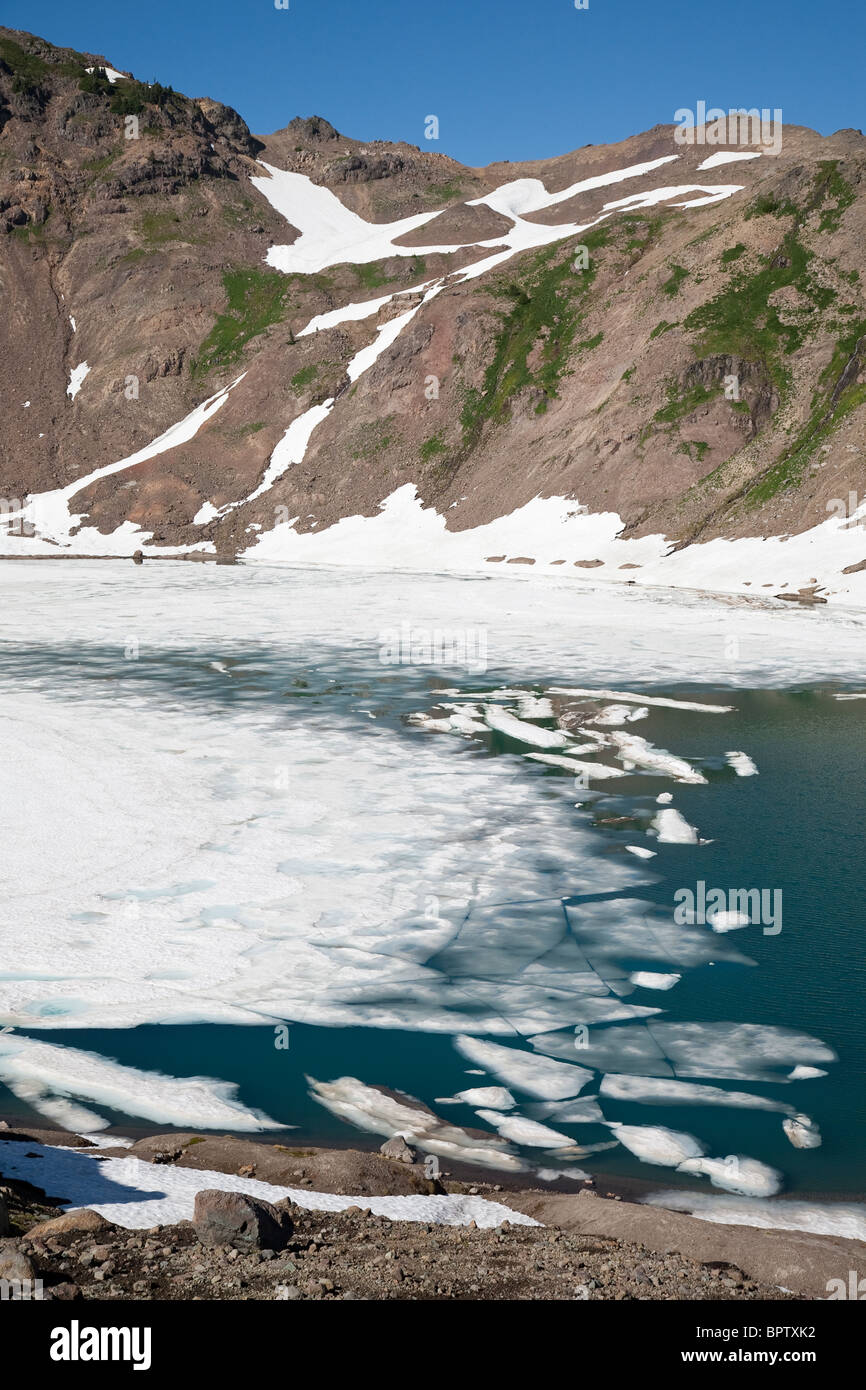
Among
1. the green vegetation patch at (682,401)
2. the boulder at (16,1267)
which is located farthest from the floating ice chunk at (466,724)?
the green vegetation patch at (682,401)

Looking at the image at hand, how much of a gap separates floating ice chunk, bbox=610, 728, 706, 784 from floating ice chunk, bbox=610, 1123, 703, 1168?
8.98 m

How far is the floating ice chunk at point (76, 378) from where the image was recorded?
94.8m

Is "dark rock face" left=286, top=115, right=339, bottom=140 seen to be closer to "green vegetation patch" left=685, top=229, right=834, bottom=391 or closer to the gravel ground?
"green vegetation patch" left=685, top=229, right=834, bottom=391

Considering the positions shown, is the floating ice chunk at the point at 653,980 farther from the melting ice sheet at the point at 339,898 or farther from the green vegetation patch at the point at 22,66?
the green vegetation patch at the point at 22,66

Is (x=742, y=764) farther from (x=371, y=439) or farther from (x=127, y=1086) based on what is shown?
(x=371, y=439)

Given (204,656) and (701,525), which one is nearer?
(204,656)

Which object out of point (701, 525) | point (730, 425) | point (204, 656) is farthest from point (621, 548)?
point (204, 656)

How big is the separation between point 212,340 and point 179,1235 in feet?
315

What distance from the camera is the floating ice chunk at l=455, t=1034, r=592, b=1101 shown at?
759cm

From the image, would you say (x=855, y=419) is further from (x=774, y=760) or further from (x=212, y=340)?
(x=212, y=340)

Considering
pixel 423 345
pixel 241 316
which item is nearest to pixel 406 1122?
pixel 423 345

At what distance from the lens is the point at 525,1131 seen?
714 cm

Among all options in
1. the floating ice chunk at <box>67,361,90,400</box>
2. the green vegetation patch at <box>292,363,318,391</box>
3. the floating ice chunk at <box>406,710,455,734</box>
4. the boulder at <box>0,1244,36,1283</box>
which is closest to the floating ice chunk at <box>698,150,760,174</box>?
the green vegetation patch at <box>292,363,318,391</box>

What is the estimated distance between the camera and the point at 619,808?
47.1 ft
